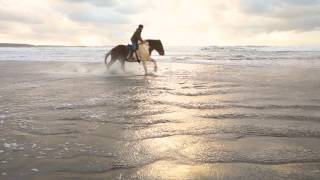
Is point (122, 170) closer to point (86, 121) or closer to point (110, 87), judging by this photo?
point (86, 121)

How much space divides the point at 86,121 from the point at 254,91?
23.2 feet

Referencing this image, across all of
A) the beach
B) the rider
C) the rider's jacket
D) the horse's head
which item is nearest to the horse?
the horse's head

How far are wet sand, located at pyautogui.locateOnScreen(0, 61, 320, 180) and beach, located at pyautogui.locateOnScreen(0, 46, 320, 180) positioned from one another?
1 cm

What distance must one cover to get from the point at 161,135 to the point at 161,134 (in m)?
0.09

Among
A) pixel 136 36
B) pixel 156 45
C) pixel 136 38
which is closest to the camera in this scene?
pixel 136 36

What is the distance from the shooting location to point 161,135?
8867mm

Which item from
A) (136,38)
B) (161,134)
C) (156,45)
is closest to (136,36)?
(136,38)

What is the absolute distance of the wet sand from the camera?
6.72m

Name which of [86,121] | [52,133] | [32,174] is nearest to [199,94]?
[86,121]

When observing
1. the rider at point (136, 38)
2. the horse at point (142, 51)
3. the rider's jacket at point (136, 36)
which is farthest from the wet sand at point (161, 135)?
the horse at point (142, 51)

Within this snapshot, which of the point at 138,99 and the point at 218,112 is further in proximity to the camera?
the point at 138,99

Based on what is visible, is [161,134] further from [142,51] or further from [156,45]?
[156,45]

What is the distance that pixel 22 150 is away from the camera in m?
7.84

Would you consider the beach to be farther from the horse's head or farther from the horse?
the horse's head
